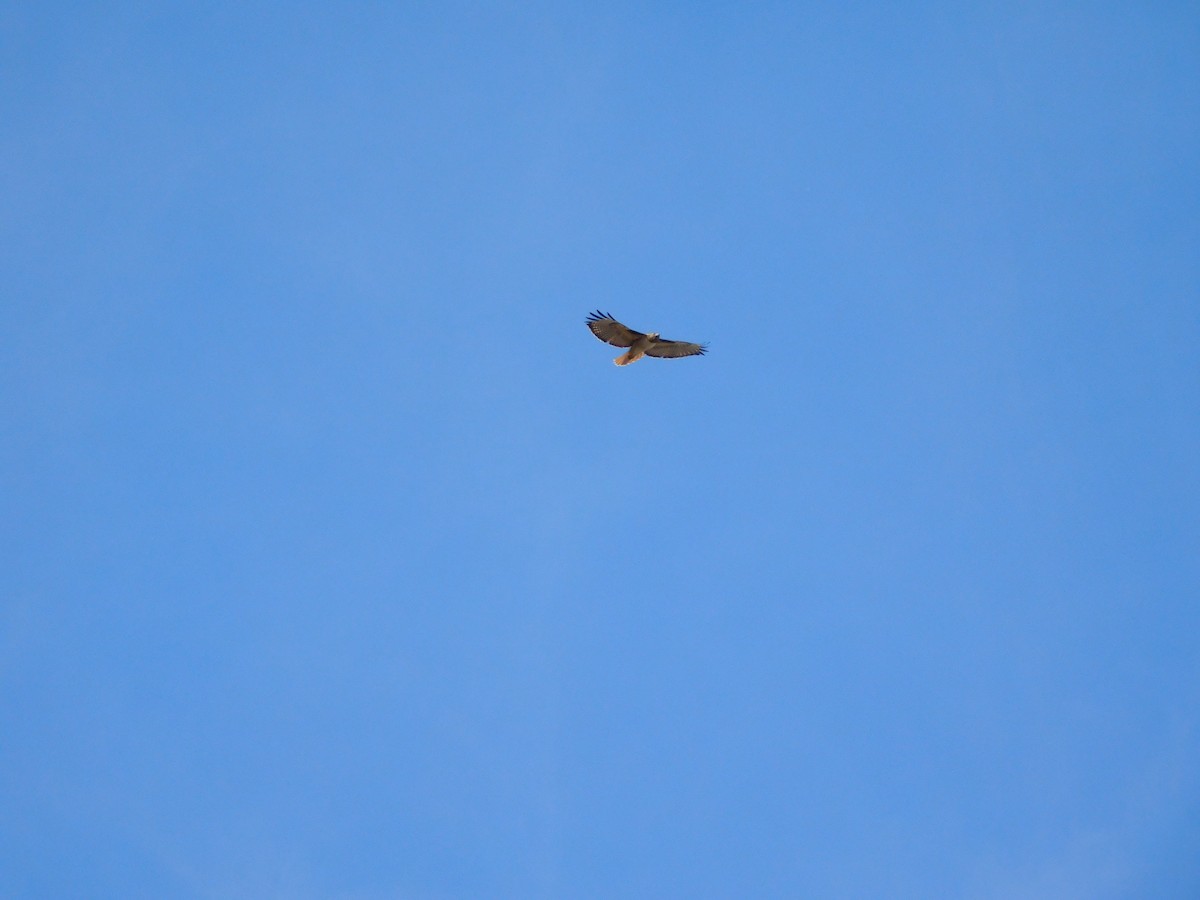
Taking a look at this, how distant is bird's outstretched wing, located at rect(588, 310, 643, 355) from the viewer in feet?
87.8

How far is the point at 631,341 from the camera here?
90.2 ft

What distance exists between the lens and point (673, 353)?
28688 millimetres

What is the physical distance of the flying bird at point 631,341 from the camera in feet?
88.0

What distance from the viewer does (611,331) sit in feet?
88.7

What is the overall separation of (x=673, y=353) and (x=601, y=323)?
8.43 feet

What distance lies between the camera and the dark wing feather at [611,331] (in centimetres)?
2677

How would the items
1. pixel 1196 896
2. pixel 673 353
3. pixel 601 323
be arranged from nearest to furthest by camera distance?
pixel 601 323, pixel 673 353, pixel 1196 896

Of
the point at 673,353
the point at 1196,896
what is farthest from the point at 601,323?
the point at 1196,896

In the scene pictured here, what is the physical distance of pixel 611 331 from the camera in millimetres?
27047

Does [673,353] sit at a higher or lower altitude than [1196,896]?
higher

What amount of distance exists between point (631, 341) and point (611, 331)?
668 mm

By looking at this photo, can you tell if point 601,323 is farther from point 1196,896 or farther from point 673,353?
point 1196,896

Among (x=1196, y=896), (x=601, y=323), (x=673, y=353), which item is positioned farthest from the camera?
(x=1196, y=896)

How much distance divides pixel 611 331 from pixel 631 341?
2.19 ft
